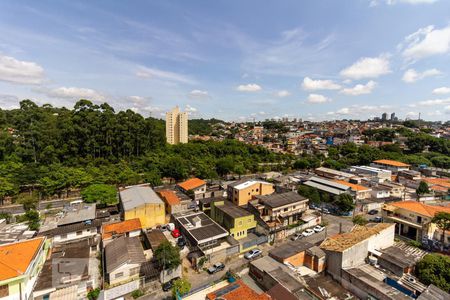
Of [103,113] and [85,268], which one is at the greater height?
[103,113]

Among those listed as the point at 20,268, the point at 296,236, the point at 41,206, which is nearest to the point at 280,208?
the point at 296,236

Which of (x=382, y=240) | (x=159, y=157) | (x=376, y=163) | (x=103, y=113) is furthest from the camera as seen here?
(x=376, y=163)

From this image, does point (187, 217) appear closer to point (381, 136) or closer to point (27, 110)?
point (27, 110)

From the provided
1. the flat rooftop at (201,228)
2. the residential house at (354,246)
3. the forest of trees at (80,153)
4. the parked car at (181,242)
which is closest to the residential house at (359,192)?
the residential house at (354,246)

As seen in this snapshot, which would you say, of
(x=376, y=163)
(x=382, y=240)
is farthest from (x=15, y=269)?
(x=376, y=163)

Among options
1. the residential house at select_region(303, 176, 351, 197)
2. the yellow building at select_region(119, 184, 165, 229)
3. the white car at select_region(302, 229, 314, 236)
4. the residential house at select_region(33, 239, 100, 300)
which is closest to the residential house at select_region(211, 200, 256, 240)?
the white car at select_region(302, 229, 314, 236)

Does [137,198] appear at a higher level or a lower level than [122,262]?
higher

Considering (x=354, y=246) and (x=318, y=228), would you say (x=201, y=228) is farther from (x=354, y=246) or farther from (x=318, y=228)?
(x=318, y=228)
